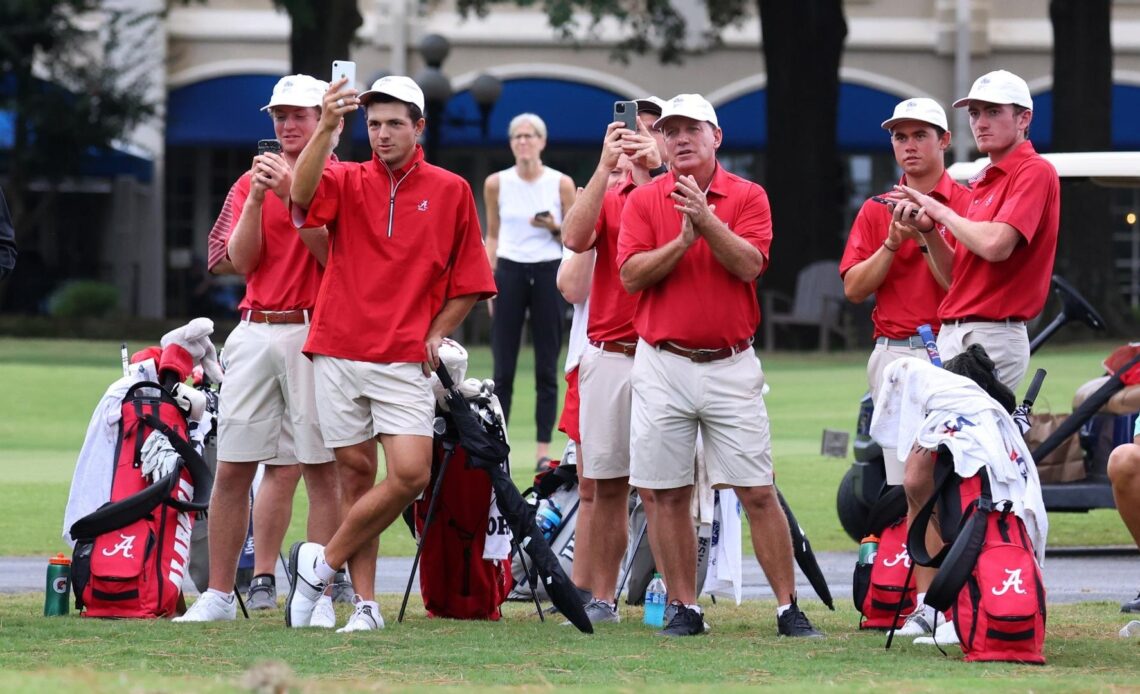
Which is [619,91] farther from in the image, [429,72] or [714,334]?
[714,334]

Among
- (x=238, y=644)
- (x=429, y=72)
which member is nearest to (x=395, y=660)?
(x=238, y=644)

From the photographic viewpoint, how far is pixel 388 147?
326 inches

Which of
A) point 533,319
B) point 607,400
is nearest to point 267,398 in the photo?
point 607,400

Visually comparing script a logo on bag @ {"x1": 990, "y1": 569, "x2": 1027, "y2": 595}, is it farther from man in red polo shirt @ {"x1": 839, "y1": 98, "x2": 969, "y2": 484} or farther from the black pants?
the black pants

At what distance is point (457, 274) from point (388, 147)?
60 cm

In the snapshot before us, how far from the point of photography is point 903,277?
897 centimetres

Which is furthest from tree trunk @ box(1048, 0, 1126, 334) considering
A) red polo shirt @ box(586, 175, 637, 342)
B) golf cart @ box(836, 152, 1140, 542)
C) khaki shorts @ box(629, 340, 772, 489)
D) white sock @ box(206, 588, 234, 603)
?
white sock @ box(206, 588, 234, 603)

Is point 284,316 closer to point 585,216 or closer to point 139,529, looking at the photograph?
point 139,529

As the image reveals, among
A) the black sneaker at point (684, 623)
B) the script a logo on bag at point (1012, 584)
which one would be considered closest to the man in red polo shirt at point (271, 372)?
the black sneaker at point (684, 623)

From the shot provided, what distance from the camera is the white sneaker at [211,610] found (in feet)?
28.0

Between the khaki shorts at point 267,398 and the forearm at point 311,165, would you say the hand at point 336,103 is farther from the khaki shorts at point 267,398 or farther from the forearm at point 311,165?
the khaki shorts at point 267,398

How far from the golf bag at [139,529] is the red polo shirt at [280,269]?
700 millimetres

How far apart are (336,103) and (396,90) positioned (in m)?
0.38

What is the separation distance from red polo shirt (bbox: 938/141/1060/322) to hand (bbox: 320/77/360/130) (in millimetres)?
2510
